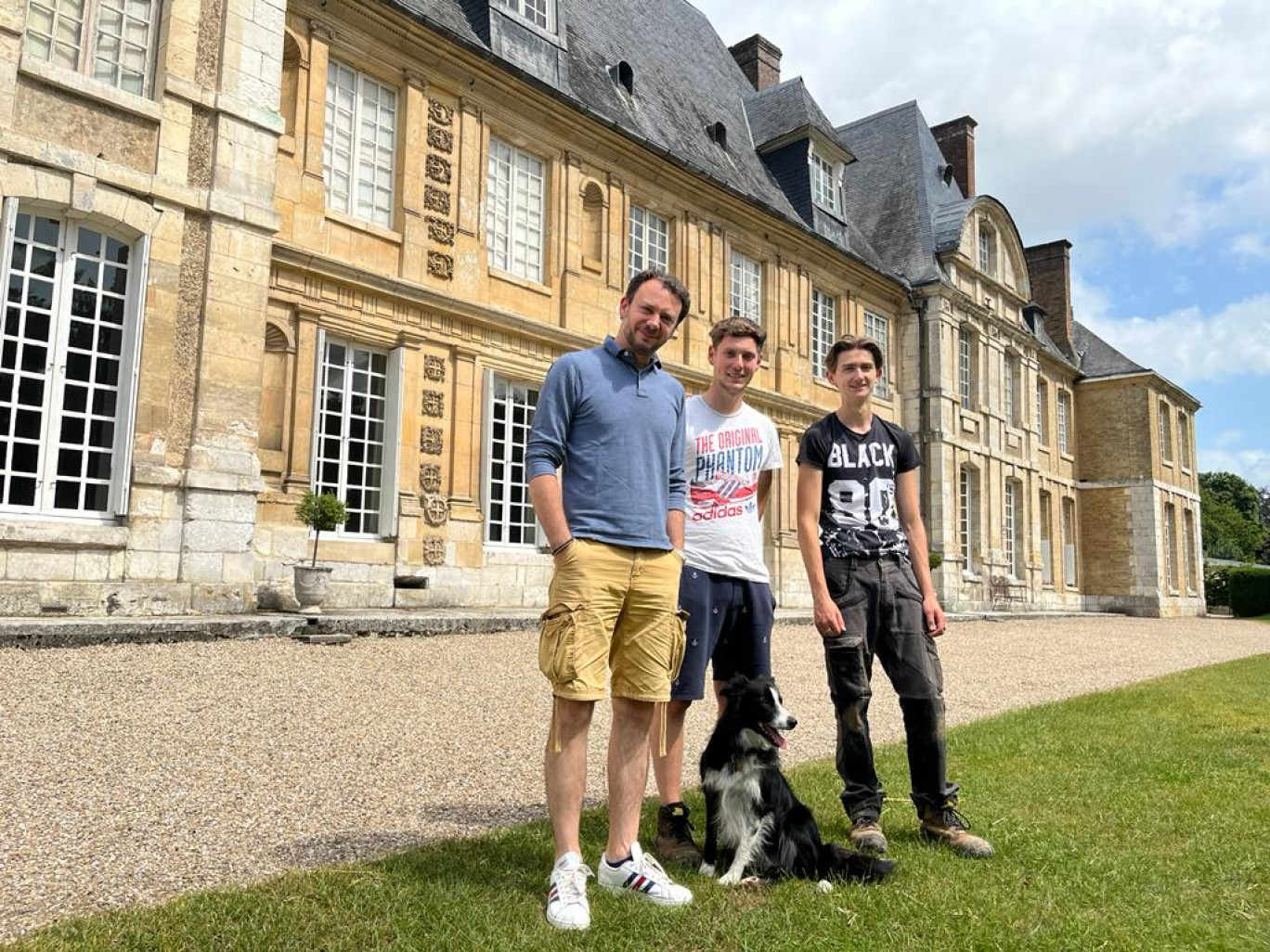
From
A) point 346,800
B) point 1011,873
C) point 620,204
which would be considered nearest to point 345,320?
point 620,204

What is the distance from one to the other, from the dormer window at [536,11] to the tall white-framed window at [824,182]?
6700mm

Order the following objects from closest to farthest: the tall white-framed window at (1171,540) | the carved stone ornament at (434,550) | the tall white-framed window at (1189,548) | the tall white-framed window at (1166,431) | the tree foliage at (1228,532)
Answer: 1. the carved stone ornament at (434,550)
2. the tall white-framed window at (1171,540)
3. the tall white-framed window at (1166,431)
4. the tall white-framed window at (1189,548)
5. the tree foliage at (1228,532)

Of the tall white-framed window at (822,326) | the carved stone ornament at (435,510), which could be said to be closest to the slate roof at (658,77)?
the tall white-framed window at (822,326)

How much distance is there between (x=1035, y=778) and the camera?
4363mm

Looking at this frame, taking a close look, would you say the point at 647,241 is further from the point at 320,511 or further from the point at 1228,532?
the point at 1228,532

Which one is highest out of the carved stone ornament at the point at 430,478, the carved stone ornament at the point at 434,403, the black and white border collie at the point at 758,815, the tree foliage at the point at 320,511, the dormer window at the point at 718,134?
the dormer window at the point at 718,134

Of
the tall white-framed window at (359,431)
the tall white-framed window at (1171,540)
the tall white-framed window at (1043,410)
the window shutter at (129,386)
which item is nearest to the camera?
the window shutter at (129,386)

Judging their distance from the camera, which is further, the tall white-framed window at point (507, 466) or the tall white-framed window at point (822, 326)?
the tall white-framed window at point (822, 326)

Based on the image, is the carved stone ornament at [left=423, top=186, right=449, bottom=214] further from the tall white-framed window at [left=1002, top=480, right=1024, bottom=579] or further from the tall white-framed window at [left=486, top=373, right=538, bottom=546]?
the tall white-framed window at [left=1002, top=480, right=1024, bottom=579]

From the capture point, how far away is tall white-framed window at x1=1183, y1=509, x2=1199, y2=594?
98.1ft

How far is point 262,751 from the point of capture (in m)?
4.61

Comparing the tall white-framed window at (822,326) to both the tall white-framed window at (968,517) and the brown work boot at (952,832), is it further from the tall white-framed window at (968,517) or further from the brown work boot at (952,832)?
the brown work boot at (952,832)

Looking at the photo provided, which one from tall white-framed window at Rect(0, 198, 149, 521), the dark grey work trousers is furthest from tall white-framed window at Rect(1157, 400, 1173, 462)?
the dark grey work trousers

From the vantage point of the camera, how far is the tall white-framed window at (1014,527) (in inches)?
955
